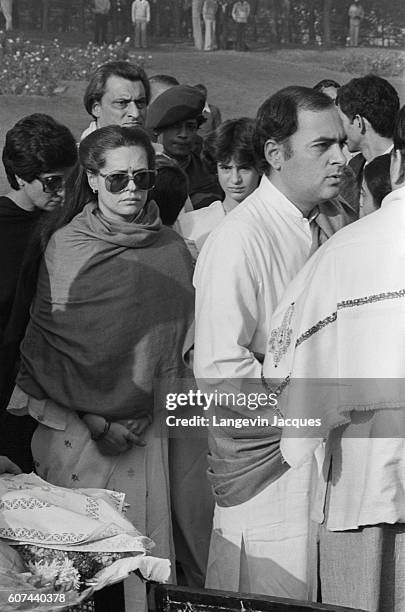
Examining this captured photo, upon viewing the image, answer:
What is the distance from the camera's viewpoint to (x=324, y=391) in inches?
107

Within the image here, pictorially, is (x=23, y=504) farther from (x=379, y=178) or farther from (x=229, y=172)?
(x=229, y=172)

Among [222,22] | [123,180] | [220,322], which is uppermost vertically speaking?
[222,22]

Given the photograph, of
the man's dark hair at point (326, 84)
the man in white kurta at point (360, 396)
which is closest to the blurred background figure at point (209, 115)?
the man's dark hair at point (326, 84)

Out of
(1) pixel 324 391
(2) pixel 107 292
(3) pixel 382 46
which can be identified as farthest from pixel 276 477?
(3) pixel 382 46

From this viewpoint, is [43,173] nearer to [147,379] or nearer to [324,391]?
[147,379]

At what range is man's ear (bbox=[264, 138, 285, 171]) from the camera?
326 centimetres

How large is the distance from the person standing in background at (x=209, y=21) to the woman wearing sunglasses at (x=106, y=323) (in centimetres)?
77

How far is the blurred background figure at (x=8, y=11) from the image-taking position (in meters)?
4.09

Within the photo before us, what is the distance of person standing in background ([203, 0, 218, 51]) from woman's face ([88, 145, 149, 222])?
85cm

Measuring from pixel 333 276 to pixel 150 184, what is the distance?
0.98 m

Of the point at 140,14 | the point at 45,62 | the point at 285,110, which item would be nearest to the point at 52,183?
the point at 45,62

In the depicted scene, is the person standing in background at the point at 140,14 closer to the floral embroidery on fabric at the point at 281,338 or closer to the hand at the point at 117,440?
the hand at the point at 117,440

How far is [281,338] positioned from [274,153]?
580 millimetres

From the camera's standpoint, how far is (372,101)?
4.06 metres
